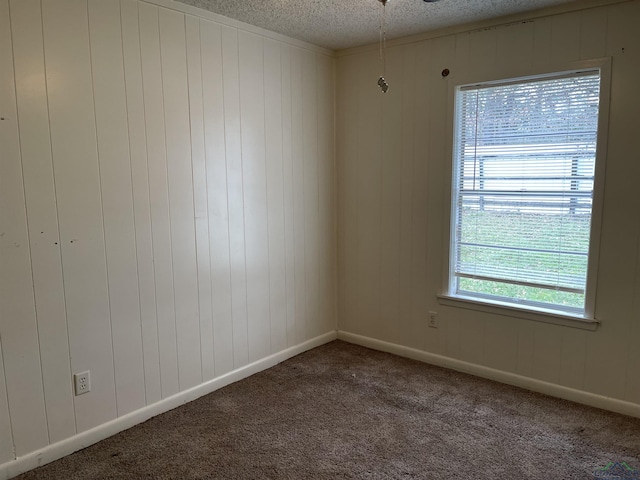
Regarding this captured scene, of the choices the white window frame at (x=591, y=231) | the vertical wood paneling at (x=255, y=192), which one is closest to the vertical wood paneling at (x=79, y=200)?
the vertical wood paneling at (x=255, y=192)

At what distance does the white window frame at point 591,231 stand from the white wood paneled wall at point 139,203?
1124 millimetres

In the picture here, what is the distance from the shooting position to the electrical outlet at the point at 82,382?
2.49 meters

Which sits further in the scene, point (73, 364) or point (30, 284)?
point (73, 364)

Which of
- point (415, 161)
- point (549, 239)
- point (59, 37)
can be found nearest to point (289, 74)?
point (415, 161)

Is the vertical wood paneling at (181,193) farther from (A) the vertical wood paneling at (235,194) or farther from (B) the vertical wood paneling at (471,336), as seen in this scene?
(B) the vertical wood paneling at (471,336)

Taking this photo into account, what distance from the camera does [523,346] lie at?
3.21 metres

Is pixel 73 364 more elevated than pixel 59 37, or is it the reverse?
pixel 59 37

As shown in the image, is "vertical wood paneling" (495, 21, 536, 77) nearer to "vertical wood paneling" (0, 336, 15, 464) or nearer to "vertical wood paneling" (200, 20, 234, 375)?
"vertical wood paneling" (200, 20, 234, 375)

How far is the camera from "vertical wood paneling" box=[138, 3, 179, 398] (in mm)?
→ 2688

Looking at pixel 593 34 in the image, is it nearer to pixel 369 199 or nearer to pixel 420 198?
pixel 420 198

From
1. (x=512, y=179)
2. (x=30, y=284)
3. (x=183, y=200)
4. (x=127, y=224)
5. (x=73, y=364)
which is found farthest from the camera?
(x=512, y=179)

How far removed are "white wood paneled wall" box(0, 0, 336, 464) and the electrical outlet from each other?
0.03m

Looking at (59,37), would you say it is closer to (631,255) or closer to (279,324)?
(279,324)

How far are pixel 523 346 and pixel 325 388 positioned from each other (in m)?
1.38
